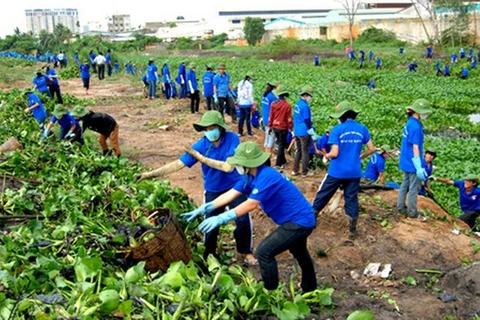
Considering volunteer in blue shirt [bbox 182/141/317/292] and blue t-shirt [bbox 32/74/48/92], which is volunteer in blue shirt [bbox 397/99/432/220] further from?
blue t-shirt [bbox 32/74/48/92]

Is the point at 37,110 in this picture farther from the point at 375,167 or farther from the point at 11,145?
the point at 375,167

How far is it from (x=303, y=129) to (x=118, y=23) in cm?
15524

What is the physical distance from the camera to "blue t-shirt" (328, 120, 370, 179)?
20.7ft

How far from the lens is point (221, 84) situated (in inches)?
533

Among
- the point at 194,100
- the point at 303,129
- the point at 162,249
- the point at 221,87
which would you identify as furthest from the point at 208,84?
the point at 162,249

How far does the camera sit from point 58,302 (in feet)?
12.0

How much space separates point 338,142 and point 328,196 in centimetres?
65

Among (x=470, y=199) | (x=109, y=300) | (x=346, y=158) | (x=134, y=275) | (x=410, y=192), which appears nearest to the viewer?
(x=109, y=300)

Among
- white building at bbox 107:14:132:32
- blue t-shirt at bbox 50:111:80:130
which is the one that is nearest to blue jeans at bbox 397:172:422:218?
blue t-shirt at bbox 50:111:80:130

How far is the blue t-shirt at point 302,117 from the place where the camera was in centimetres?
875

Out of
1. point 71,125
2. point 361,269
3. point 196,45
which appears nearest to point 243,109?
point 71,125

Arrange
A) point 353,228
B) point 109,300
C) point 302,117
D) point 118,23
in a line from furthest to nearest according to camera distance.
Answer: point 118,23, point 302,117, point 353,228, point 109,300

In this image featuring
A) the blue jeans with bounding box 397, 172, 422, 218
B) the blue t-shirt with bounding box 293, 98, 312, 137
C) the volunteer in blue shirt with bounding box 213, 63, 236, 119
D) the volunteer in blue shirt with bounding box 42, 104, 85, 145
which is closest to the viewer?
the blue jeans with bounding box 397, 172, 422, 218

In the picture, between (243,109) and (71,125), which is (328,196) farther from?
(243,109)
